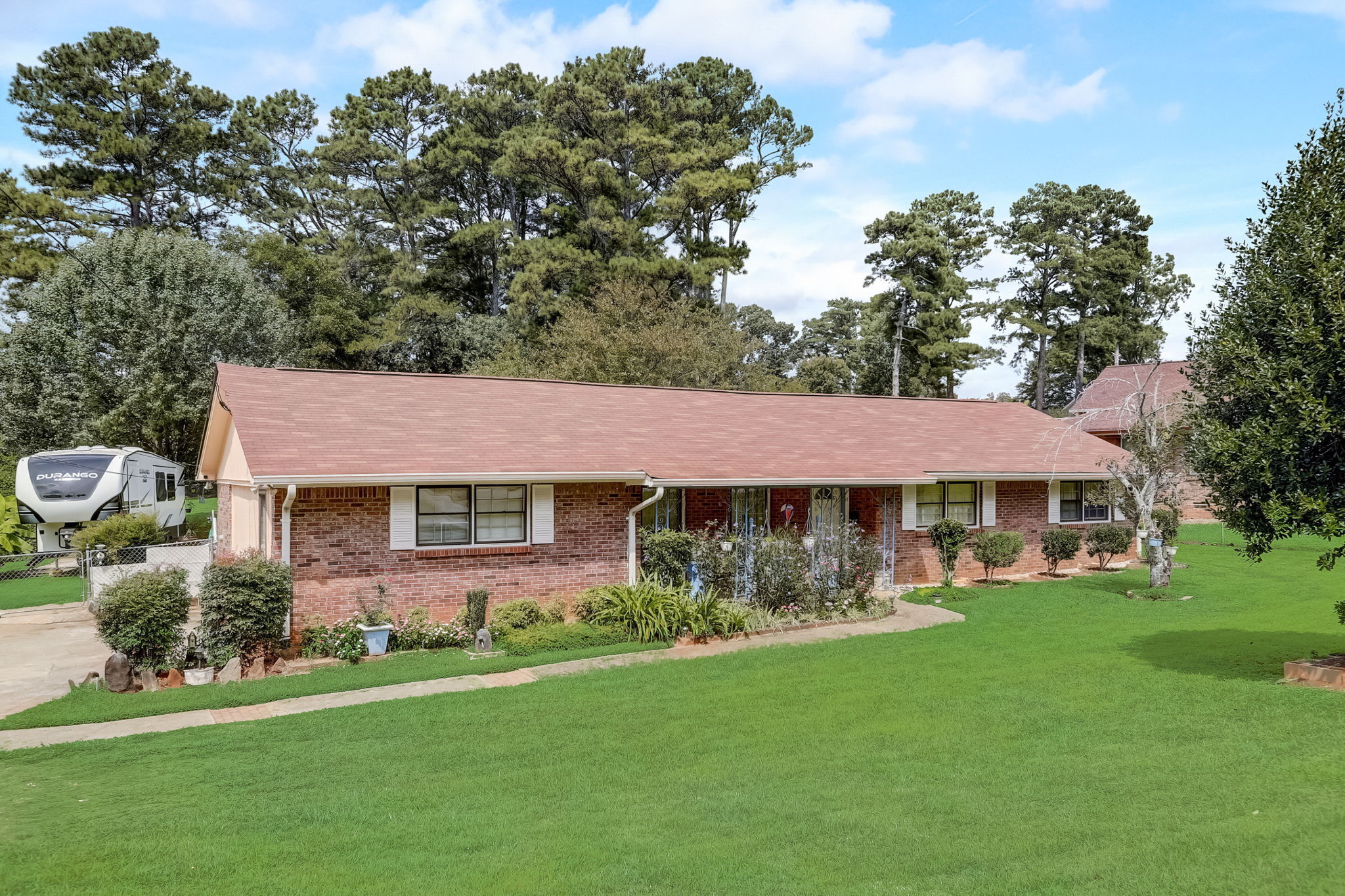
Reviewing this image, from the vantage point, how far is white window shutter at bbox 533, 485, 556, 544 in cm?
1416

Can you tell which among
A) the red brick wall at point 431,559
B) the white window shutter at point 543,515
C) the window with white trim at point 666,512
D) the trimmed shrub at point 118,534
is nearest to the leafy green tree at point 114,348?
the trimmed shrub at point 118,534

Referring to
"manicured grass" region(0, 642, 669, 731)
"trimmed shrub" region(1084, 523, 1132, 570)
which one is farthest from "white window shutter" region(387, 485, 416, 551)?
"trimmed shrub" region(1084, 523, 1132, 570)

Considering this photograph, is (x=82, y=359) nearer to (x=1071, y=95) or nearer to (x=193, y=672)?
(x=193, y=672)

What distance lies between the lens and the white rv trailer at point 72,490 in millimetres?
22719

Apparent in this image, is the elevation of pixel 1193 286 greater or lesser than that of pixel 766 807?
greater

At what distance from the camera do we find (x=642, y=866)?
5477 mm

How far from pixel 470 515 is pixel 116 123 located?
119 feet

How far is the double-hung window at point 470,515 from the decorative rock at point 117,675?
4.14 metres

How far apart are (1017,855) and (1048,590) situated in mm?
A: 13447

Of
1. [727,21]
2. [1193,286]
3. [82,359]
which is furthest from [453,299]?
[1193,286]

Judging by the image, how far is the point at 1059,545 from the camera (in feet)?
62.3

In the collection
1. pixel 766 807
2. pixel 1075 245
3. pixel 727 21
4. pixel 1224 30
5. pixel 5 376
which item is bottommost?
pixel 766 807

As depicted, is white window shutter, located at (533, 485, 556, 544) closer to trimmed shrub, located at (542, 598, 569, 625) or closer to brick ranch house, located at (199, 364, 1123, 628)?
brick ranch house, located at (199, 364, 1123, 628)

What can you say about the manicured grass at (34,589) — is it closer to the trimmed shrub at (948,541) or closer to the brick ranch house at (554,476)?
the brick ranch house at (554,476)
